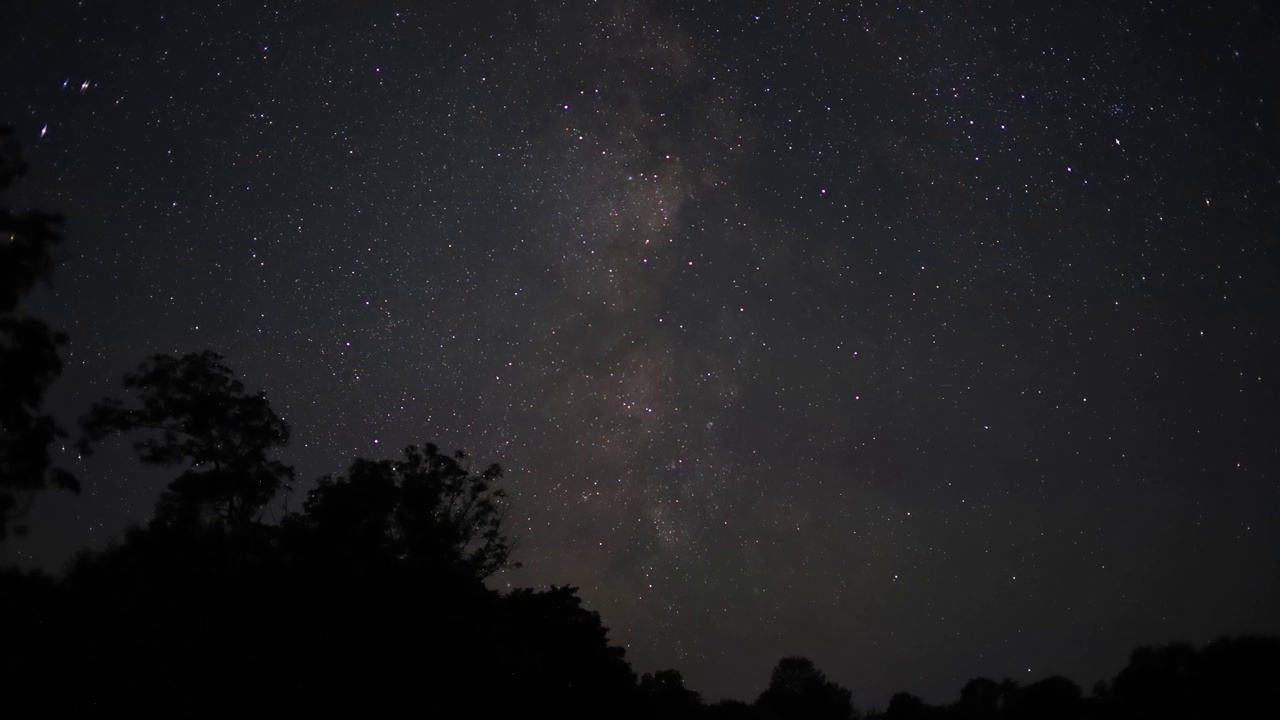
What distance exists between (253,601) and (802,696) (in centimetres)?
7510

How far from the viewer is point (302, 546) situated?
81.5ft

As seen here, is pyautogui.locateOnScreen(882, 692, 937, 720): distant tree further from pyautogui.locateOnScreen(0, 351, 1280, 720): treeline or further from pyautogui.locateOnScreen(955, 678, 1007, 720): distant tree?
pyautogui.locateOnScreen(0, 351, 1280, 720): treeline

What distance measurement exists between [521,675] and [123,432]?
44.2 feet

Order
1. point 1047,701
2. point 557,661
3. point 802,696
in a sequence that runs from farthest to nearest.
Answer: point 802,696, point 1047,701, point 557,661

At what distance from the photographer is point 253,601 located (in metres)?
20.6

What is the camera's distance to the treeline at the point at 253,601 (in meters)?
15.6

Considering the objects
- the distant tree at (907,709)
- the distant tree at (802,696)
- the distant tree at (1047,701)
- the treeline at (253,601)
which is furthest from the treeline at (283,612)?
the distant tree at (802,696)

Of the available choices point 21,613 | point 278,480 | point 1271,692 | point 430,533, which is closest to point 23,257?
point 21,613

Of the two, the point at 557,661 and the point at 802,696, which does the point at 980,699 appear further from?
the point at 557,661

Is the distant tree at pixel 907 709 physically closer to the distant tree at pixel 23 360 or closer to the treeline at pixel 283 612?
the treeline at pixel 283 612

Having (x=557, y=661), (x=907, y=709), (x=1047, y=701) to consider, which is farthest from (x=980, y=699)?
(x=557, y=661)

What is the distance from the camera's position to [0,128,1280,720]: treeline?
1557 centimetres

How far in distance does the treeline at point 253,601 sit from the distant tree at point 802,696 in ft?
149

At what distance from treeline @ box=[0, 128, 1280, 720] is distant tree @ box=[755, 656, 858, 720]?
45.4 metres
